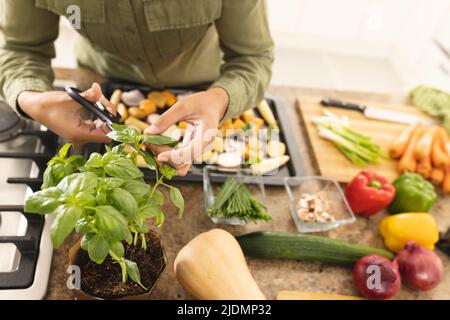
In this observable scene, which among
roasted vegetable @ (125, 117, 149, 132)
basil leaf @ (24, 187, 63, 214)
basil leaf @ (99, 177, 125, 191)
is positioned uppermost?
basil leaf @ (99, 177, 125, 191)

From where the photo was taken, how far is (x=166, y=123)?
0.87 m

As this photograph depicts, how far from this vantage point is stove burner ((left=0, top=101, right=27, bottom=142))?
1.11 meters

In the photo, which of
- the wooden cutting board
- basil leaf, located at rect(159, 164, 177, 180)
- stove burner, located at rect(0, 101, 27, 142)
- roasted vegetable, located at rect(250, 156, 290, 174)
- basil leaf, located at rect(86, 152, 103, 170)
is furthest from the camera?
the wooden cutting board

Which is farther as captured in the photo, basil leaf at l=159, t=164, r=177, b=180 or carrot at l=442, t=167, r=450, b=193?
carrot at l=442, t=167, r=450, b=193

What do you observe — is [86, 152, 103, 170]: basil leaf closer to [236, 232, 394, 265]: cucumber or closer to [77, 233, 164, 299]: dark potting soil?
[77, 233, 164, 299]: dark potting soil

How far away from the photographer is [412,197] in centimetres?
117

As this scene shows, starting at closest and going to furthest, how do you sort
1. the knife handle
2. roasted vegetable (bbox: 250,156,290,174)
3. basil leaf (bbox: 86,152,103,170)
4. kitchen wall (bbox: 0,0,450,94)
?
basil leaf (bbox: 86,152,103,170), roasted vegetable (bbox: 250,156,290,174), the knife handle, kitchen wall (bbox: 0,0,450,94)

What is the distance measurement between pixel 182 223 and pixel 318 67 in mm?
2469

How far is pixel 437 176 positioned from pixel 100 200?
1135mm

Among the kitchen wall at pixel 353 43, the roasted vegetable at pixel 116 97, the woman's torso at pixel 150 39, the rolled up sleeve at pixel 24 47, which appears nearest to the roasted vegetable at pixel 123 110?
the roasted vegetable at pixel 116 97

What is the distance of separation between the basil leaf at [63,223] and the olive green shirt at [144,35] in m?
0.58

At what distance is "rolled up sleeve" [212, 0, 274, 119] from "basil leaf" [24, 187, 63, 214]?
566 millimetres

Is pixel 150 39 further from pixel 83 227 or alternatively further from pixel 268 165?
pixel 83 227

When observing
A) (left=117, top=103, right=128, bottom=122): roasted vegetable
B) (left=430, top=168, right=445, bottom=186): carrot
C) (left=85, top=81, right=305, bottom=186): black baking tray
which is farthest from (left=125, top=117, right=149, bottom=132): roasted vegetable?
(left=430, top=168, right=445, bottom=186): carrot
